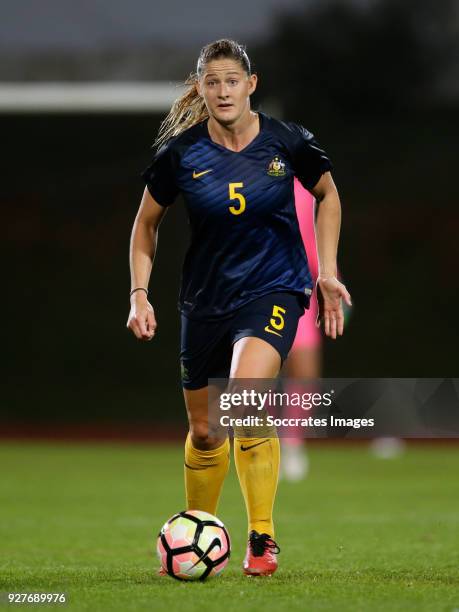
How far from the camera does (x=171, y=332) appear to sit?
1969 cm

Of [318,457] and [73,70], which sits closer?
[318,457]

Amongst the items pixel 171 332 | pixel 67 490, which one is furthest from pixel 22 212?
pixel 67 490

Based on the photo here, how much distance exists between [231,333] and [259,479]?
598mm

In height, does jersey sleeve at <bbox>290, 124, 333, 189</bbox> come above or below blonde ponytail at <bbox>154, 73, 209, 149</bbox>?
below

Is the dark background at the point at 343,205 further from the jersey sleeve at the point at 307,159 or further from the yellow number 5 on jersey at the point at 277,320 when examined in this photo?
the yellow number 5 on jersey at the point at 277,320

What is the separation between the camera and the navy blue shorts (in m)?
4.68

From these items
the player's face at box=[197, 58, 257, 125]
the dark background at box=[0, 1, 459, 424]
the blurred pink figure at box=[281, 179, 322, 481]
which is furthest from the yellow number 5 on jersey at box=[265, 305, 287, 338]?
the dark background at box=[0, 1, 459, 424]

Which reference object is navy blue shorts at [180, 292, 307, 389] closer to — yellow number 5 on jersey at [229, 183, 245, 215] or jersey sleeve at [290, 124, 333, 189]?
yellow number 5 on jersey at [229, 183, 245, 215]

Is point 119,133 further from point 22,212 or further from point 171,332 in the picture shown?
point 171,332

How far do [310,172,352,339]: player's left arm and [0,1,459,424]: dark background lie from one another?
1416 centimetres

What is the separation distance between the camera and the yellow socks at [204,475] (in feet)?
16.2

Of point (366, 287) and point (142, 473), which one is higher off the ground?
point (366, 287)

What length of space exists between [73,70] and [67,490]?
32.8ft

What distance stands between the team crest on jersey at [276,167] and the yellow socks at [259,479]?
3.54ft
